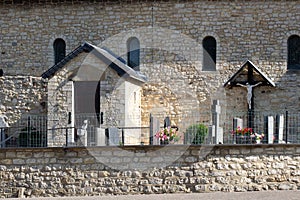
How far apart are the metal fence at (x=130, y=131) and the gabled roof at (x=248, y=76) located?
1.15 metres

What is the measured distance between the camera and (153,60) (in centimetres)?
2273

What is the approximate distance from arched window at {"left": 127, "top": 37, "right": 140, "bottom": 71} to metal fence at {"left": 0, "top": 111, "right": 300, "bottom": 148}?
294 cm

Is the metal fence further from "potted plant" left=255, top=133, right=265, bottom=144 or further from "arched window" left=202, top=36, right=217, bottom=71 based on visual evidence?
"arched window" left=202, top=36, right=217, bottom=71

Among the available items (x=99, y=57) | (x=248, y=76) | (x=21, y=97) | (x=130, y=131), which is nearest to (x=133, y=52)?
(x=99, y=57)

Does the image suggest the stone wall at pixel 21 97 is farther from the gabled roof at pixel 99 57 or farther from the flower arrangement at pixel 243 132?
the flower arrangement at pixel 243 132

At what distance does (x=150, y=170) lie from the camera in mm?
14641

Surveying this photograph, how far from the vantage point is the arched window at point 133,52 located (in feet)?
75.6

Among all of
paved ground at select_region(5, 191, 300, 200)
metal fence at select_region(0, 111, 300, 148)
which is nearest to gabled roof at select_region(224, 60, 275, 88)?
metal fence at select_region(0, 111, 300, 148)

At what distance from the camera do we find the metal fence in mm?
15664

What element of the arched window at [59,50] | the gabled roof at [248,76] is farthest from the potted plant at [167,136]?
the arched window at [59,50]

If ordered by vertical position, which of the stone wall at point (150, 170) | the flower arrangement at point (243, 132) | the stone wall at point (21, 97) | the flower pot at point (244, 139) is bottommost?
the stone wall at point (150, 170)

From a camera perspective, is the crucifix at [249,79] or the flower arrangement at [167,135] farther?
the crucifix at [249,79]

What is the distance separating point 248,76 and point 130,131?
5.69 meters

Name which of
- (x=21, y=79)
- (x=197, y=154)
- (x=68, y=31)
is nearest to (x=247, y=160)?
(x=197, y=154)
